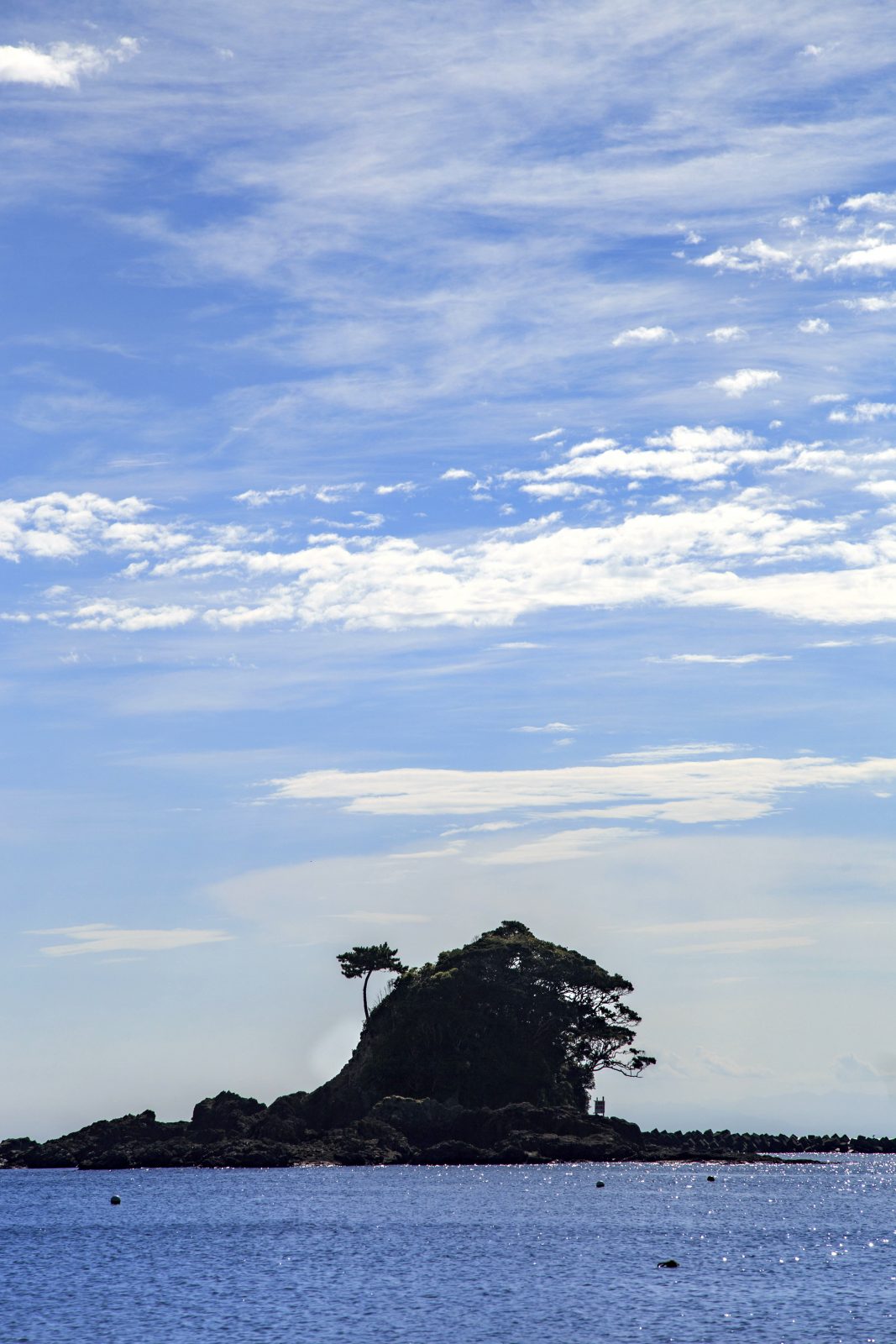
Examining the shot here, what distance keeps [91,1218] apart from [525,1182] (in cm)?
3764

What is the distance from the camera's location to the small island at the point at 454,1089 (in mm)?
153500

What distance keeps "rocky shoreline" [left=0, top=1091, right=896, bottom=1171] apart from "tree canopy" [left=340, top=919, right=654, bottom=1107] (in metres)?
3.63

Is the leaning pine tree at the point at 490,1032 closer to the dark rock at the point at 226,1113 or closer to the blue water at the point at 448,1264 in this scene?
the dark rock at the point at 226,1113

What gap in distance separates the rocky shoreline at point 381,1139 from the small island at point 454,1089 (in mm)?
168

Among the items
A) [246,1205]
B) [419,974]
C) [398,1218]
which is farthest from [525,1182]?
[419,974]

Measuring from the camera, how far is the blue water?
5038 centimetres

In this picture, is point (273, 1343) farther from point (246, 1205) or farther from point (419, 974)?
point (419, 974)

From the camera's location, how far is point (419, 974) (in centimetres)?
16975

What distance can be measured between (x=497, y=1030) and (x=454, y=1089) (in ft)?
27.9

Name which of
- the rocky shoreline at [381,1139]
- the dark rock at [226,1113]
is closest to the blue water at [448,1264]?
the rocky shoreline at [381,1139]

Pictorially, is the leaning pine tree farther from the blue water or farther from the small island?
the blue water

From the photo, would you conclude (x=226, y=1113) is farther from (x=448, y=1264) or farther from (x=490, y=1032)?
(x=448, y=1264)

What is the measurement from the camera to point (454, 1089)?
6225 inches

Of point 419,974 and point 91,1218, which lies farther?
point 419,974
